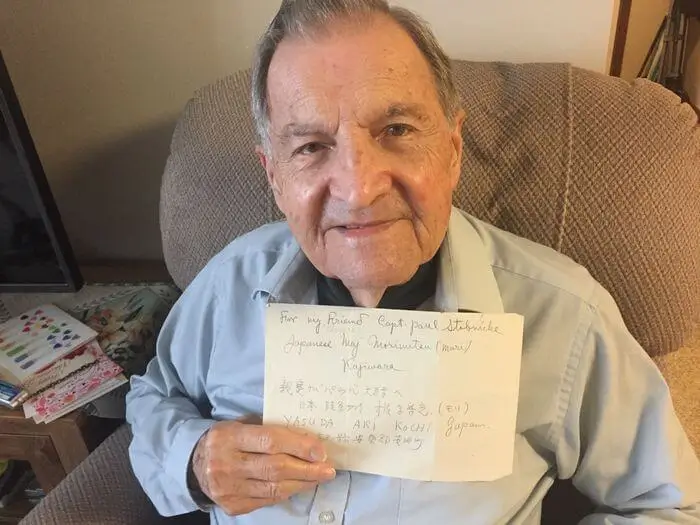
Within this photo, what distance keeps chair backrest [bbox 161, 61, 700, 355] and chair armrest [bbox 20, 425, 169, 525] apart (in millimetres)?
676

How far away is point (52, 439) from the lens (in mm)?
1311

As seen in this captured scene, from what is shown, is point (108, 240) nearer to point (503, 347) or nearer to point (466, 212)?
point (466, 212)

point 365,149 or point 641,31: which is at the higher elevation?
point 365,149

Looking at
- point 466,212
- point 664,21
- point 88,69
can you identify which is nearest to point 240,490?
point 466,212

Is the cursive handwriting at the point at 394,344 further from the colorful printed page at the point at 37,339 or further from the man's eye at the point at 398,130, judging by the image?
the colorful printed page at the point at 37,339

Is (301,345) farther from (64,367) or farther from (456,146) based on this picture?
(64,367)

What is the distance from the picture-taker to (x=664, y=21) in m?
1.96

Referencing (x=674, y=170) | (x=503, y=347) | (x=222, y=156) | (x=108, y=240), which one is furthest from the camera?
(x=108, y=240)

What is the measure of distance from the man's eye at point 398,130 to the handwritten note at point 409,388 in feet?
0.70

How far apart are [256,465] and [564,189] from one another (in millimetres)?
560

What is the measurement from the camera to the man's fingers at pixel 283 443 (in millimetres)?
862

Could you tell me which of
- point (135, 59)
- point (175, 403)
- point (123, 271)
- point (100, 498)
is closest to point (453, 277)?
point (175, 403)

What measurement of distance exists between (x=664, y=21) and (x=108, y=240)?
1632 mm

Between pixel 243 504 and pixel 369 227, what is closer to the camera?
pixel 369 227
